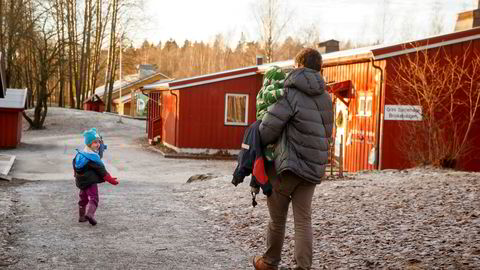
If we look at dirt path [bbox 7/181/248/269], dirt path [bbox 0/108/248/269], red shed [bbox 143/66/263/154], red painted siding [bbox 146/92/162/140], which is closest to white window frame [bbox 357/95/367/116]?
dirt path [bbox 0/108/248/269]

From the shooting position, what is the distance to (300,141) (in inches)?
188

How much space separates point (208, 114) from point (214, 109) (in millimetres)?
314

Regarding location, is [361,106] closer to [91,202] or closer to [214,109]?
[214,109]

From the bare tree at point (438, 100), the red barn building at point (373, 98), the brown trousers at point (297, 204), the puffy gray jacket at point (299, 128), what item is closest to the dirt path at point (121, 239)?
the brown trousers at point (297, 204)

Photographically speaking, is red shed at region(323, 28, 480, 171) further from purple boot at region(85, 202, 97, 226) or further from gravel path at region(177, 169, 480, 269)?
purple boot at region(85, 202, 97, 226)

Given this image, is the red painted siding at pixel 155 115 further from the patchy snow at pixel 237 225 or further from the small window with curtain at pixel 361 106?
the patchy snow at pixel 237 225

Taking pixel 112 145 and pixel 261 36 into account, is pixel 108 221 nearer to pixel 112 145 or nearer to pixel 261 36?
pixel 112 145

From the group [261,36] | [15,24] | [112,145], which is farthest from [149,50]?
[112,145]

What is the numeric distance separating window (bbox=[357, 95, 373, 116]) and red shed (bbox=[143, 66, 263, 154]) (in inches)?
346

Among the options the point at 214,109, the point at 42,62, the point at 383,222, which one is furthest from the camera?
the point at 42,62

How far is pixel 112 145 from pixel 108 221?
76.3 ft

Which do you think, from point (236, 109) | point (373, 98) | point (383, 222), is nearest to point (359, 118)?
point (373, 98)

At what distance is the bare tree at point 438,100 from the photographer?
44.2ft

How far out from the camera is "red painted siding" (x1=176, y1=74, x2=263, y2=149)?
2539 centimetres
